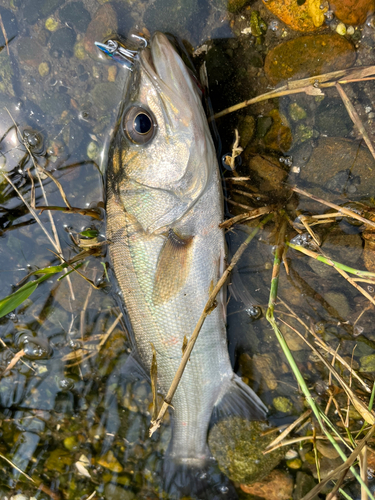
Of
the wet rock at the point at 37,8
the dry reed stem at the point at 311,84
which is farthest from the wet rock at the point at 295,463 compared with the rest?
the wet rock at the point at 37,8

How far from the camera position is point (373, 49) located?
6.79 feet

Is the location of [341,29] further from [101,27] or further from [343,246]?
[101,27]

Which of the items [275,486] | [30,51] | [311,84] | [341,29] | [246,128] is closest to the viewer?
[341,29]

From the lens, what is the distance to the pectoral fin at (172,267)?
2133mm

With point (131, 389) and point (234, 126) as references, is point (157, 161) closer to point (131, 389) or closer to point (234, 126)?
point (234, 126)

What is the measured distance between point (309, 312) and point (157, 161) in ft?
5.44

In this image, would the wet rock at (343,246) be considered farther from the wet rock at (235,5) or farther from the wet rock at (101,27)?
the wet rock at (101,27)

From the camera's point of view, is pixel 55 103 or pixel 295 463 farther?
pixel 295 463

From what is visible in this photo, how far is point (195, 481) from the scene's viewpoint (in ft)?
9.11

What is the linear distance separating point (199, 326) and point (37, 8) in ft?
9.03

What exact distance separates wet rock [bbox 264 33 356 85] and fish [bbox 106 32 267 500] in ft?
1.95

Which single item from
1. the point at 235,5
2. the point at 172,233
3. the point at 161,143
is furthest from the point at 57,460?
the point at 235,5

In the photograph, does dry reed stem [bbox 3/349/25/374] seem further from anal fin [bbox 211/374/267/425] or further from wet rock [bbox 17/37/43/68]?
wet rock [bbox 17/37/43/68]

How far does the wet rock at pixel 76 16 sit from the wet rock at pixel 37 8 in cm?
8
